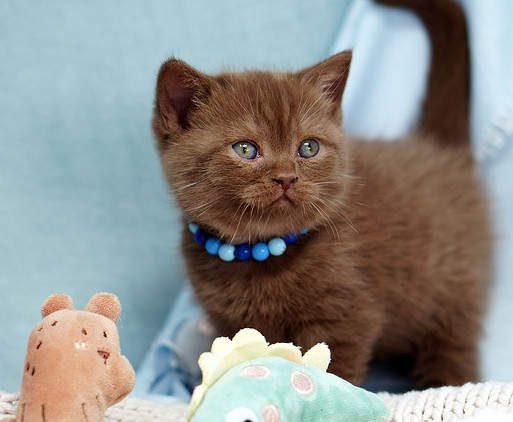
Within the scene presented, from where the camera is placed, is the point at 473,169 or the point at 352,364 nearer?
the point at 352,364

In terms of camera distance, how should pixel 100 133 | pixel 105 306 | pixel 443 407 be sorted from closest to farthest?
pixel 105 306, pixel 443 407, pixel 100 133

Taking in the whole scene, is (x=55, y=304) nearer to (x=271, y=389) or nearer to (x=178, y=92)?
(x=271, y=389)

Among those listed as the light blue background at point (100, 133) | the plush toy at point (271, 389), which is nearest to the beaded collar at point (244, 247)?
the plush toy at point (271, 389)

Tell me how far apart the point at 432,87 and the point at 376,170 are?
0.48 m

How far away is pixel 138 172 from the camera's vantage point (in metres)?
1.84

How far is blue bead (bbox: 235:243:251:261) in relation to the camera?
1275 mm

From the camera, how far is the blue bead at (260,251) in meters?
1.26

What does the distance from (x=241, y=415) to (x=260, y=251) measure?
0.48m

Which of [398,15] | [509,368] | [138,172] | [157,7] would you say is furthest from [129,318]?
[398,15]

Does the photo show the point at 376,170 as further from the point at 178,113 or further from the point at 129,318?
the point at 129,318

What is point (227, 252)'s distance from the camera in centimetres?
127

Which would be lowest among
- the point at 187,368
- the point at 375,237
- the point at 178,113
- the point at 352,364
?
the point at 187,368

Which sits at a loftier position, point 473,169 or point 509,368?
point 473,169

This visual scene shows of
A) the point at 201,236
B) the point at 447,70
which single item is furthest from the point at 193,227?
the point at 447,70
